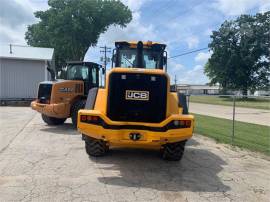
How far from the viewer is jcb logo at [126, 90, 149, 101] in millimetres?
7404

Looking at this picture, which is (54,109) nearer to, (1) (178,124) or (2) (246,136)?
(2) (246,136)

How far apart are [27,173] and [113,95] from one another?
2.25 meters

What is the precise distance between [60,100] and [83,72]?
1728 millimetres

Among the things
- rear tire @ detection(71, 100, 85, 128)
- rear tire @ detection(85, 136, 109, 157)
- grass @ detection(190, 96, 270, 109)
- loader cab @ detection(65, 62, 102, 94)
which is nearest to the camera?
rear tire @ detection(85, 136, 109, 157)

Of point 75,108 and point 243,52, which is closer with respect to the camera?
point 75,108

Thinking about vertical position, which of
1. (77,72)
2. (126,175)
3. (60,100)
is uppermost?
(77,72)

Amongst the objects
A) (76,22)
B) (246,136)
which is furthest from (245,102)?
(246,136)

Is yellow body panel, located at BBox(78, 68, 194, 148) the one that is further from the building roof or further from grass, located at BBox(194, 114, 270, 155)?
the building roof

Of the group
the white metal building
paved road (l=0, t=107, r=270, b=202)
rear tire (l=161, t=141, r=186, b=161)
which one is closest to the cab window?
paved road (l=0, t=107, r=270, b=202)

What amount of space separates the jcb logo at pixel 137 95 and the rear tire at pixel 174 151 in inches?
55.0

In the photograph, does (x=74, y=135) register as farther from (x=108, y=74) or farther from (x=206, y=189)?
(x=206, y=189)

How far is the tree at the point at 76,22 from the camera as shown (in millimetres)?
45375

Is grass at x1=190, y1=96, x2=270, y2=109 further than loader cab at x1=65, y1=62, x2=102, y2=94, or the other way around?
grass at x1=190, y1=96, x2=270, y2=109

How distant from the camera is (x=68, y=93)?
1355 cm
